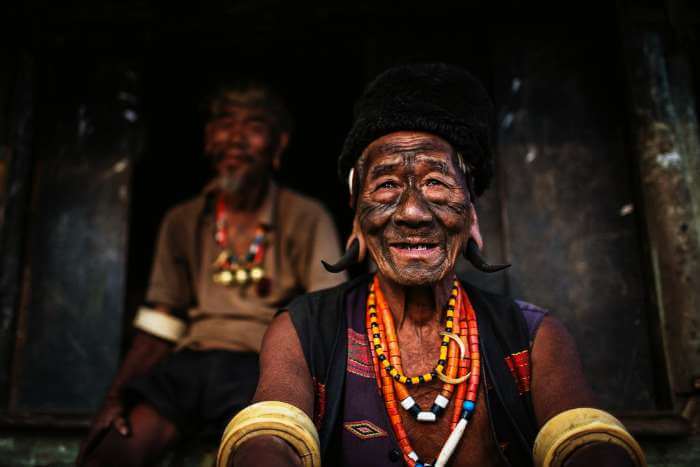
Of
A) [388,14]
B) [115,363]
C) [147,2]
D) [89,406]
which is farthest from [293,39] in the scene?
[89,406]

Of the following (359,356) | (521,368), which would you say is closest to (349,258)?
(359,356)

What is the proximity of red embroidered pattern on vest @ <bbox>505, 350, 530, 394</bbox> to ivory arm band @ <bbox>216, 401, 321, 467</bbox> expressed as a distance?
807mm

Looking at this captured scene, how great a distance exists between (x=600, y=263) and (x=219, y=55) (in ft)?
9.88

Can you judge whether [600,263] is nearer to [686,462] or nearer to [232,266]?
[686,462]

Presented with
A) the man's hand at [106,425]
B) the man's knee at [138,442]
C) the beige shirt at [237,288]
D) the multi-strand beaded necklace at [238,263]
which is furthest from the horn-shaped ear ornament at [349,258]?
the man's hand at [106,425]

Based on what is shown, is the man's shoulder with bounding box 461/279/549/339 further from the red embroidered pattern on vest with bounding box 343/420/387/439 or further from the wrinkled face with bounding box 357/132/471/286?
the red embroidered pattern on vest with bounding box 343/420/387/439

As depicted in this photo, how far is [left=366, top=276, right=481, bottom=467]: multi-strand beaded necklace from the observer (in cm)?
211

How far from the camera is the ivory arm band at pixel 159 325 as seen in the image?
339 centimetres

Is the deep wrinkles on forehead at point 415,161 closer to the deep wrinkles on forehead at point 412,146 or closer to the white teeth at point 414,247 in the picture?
the deep wrinkles on forehead at point 412,146

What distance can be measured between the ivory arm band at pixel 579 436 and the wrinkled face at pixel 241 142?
246 centimetres

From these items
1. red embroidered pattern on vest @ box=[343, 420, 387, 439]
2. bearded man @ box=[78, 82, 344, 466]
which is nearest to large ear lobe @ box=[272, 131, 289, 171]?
bearded man @ box=[78, 82, 344, 466]

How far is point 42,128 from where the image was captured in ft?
13.3

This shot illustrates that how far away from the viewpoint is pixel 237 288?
3.48 meters

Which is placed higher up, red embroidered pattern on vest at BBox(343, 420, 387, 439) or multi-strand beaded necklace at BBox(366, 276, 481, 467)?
multi-strand beaded necklace at BBox(366, 276, 481, 467)
